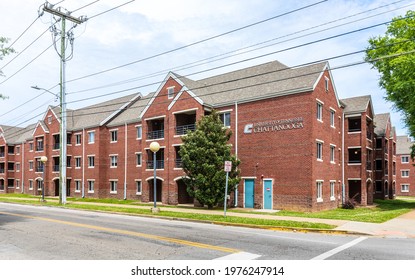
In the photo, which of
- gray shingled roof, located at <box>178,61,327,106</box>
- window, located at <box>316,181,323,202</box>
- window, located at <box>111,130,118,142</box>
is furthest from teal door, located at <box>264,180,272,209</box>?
window, located at <box>111,130,118,142</box>

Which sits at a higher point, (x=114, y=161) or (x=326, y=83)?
(x=326, y=83)

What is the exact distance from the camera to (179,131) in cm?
3027

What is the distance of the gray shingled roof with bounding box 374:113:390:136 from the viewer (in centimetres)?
4303

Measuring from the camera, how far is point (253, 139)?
26672 millimetres

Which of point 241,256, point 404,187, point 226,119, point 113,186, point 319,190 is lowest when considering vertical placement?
Result: point 404,187

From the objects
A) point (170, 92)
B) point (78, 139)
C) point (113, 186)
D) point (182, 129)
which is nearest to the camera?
point (182, 129)

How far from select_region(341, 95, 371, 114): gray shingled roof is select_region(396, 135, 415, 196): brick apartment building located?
3413cm

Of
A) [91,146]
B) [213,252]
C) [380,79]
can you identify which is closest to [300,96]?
[380,79]

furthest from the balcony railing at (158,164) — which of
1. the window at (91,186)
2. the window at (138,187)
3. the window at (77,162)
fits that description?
the window at (77,162)

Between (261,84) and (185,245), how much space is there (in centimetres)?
1883

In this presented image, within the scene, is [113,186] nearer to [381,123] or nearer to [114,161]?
[114,161]

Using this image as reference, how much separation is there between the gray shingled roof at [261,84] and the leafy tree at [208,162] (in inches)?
128

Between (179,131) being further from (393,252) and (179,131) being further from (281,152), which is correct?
(393,252)

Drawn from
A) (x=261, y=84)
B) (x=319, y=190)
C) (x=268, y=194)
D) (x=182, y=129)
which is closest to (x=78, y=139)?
(x=182, y=129)
